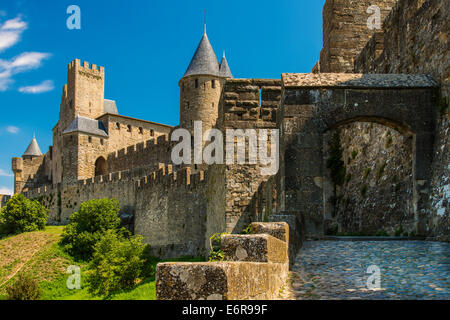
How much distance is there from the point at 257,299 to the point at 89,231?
31.3 metres

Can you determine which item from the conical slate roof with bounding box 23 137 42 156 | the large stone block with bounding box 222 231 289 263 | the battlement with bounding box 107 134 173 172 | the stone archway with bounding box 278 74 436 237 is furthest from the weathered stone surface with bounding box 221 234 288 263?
the conical slate roof with bounding box 23 137 42 156

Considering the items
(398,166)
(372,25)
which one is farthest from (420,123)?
(372,25)

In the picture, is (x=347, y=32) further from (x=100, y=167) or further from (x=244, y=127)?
(x=100, y=167)

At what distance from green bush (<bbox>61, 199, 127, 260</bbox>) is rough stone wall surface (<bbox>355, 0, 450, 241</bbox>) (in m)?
23.7

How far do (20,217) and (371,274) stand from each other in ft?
131

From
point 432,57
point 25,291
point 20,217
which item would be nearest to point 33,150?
point 20,217

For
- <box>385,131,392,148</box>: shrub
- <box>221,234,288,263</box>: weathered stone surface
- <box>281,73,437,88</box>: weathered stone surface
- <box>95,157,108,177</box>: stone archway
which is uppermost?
<box>95,157,108,177</box>: stone archway

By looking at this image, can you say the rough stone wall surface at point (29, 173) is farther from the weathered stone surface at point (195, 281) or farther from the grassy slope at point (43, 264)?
the weathered stone surface at point (195, 281)

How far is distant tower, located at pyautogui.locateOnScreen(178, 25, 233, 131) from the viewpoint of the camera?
125 feet

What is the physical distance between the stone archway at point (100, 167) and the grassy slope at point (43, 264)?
468 inches

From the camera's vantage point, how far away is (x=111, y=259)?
24828mm

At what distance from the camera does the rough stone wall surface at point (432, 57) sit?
976 cm

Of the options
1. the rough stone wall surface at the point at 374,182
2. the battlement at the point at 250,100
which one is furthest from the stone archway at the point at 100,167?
the battlement at the point at 250,100

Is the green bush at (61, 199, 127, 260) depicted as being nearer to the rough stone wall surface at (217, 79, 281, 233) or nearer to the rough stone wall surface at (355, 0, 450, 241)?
the rough stone wall surface at (217, 79, 281, 233)
